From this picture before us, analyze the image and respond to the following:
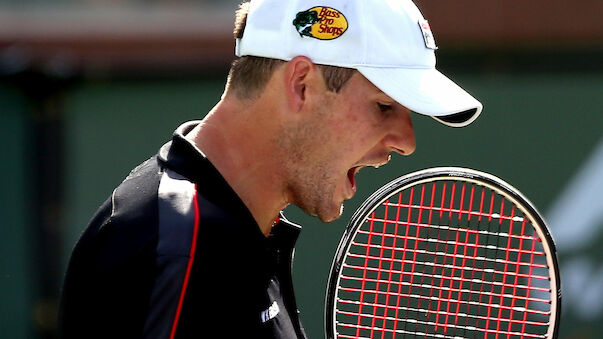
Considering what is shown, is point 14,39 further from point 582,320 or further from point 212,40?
point 582,320

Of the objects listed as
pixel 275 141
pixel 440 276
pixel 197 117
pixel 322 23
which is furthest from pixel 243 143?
pixel 197 117

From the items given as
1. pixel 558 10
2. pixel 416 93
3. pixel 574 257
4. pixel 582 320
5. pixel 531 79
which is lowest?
pixel 582 320

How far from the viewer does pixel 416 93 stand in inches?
75.4

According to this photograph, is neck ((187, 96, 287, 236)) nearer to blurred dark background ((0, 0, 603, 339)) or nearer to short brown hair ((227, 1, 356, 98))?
short brown hair ((227, 1, 356, 98))

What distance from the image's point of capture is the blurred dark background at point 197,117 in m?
5.51

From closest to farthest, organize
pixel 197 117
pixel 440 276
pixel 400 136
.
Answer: pixel 400 136
pixel 440 276
pixel 197 117

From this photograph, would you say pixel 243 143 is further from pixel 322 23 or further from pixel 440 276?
pixel 440 276

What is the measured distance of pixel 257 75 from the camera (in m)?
1.94

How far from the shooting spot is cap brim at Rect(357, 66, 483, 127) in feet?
6.25

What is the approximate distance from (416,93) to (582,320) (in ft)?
13.0

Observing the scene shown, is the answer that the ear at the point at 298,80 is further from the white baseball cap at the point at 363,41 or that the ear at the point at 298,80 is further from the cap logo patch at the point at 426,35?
the cap logo patch at the point at 426,35

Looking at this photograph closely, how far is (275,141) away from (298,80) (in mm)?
122

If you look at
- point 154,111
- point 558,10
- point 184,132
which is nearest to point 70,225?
point 154,111

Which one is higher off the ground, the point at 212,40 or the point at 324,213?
the point at 212,40
